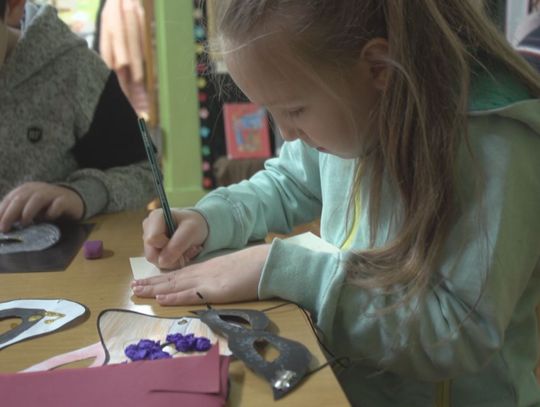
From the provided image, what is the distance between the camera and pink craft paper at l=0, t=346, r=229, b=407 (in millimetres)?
434

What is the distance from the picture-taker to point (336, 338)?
2.02ft

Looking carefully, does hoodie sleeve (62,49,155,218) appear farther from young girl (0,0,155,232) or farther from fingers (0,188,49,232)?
fingers (0,188,49,232)

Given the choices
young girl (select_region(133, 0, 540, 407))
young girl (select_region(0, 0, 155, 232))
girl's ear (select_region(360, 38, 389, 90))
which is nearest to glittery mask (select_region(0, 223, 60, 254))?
young girl (select_region(0, 0, 155, 232))

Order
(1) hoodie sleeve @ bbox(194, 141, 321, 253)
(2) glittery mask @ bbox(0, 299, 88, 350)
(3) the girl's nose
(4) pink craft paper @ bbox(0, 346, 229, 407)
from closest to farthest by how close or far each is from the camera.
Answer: (4) pink craft paper @ bbox(0, 346, 229, 407), (2) glittery mask @ bbox(0, 299, 88, 350), (3) the girl's nose, (1) hoodie sleeve @ bbox(194, 141, 321, 253)

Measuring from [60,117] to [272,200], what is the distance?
18.3 inches

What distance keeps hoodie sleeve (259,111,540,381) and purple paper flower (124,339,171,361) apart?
0.14m

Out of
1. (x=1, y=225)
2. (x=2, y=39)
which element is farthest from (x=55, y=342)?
(x=2, y=39)

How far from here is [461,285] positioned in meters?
0.58

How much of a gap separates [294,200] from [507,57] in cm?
39

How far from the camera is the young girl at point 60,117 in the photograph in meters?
1.09

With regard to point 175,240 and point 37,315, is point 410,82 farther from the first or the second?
point 37,315

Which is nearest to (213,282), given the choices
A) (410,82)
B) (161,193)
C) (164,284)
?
(164,284)

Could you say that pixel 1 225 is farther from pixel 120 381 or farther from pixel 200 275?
pixel 120 381

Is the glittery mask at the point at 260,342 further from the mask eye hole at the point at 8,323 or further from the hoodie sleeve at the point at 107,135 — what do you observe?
the hoodie sleeve at the point at 107,135
